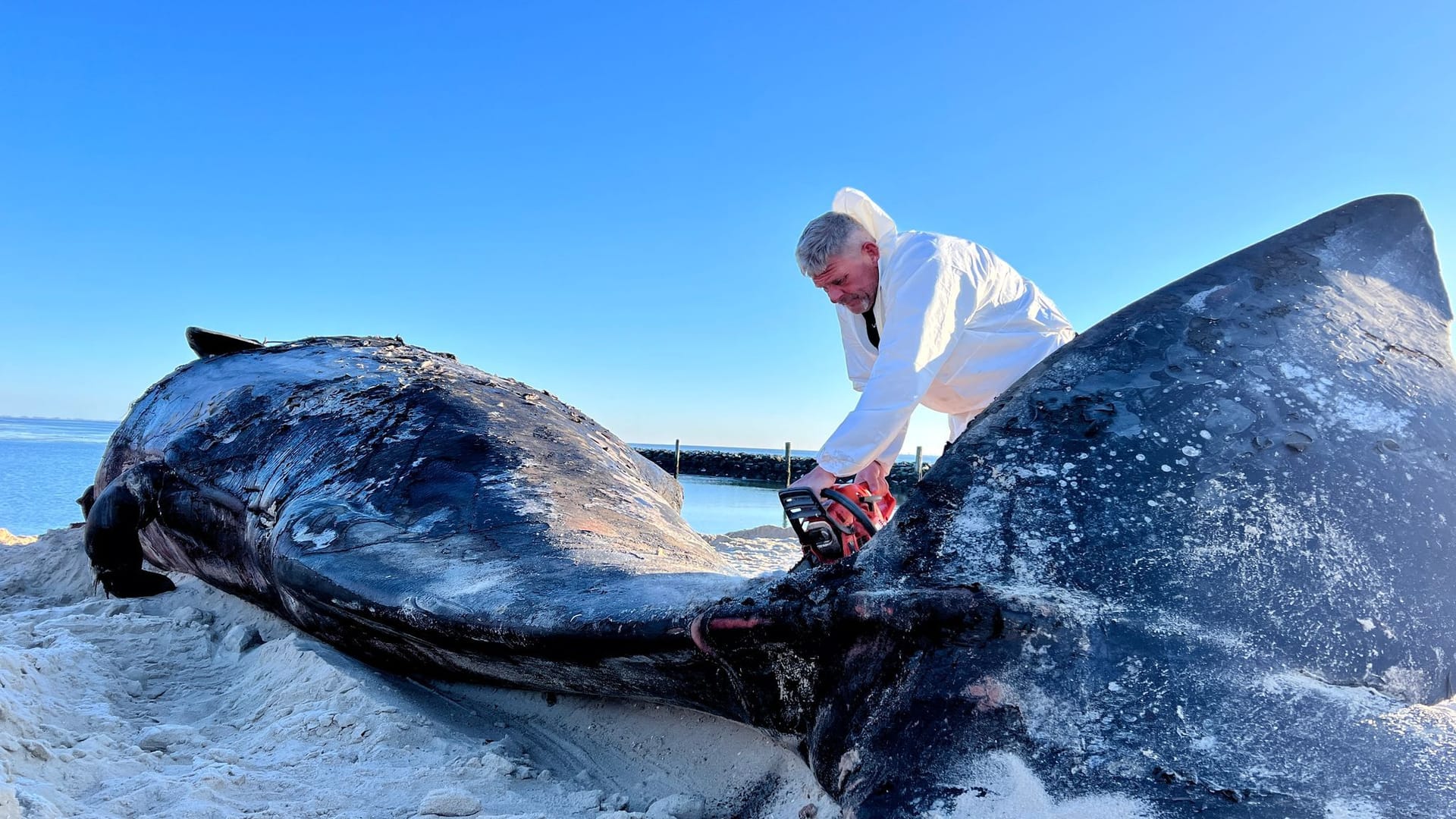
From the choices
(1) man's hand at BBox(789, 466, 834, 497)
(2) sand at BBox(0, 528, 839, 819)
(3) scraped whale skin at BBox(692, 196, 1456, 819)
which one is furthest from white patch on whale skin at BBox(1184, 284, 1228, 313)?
(2) sand at BBox(0, 528, 839, 819)

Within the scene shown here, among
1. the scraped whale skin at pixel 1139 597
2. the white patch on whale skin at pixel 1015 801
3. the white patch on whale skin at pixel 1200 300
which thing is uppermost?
the white patch on whale skin at pixel 1200 300

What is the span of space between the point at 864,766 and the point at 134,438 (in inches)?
197

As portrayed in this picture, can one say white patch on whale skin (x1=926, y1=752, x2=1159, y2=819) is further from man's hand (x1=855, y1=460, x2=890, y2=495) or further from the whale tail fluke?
the whale tail fluke

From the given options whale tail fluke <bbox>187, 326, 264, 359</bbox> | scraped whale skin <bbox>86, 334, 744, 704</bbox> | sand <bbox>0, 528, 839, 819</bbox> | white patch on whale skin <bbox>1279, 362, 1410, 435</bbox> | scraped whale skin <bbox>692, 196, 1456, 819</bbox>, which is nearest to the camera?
scraped whale skin <bbox>692, 196, 1456, 819</bbox>

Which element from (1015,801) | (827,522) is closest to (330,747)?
(827,522)

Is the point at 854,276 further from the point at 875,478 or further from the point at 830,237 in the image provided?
the point at 875,478

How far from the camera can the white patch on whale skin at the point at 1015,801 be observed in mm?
1234

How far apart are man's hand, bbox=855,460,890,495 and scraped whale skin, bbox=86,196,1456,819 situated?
0.86 meters

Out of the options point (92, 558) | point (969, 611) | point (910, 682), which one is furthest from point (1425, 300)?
point (92, 558)

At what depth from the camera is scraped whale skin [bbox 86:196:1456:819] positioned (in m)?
1.30

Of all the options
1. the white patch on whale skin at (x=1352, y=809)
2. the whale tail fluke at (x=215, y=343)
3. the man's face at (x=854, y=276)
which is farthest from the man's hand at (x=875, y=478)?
the whale tail fluke at (x=215, y=343)

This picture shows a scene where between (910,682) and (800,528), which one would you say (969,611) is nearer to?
(910,682)

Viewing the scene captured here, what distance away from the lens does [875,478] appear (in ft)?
10.9

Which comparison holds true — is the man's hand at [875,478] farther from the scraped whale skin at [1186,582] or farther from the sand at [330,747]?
the scraped whale skin at [1186,582]
